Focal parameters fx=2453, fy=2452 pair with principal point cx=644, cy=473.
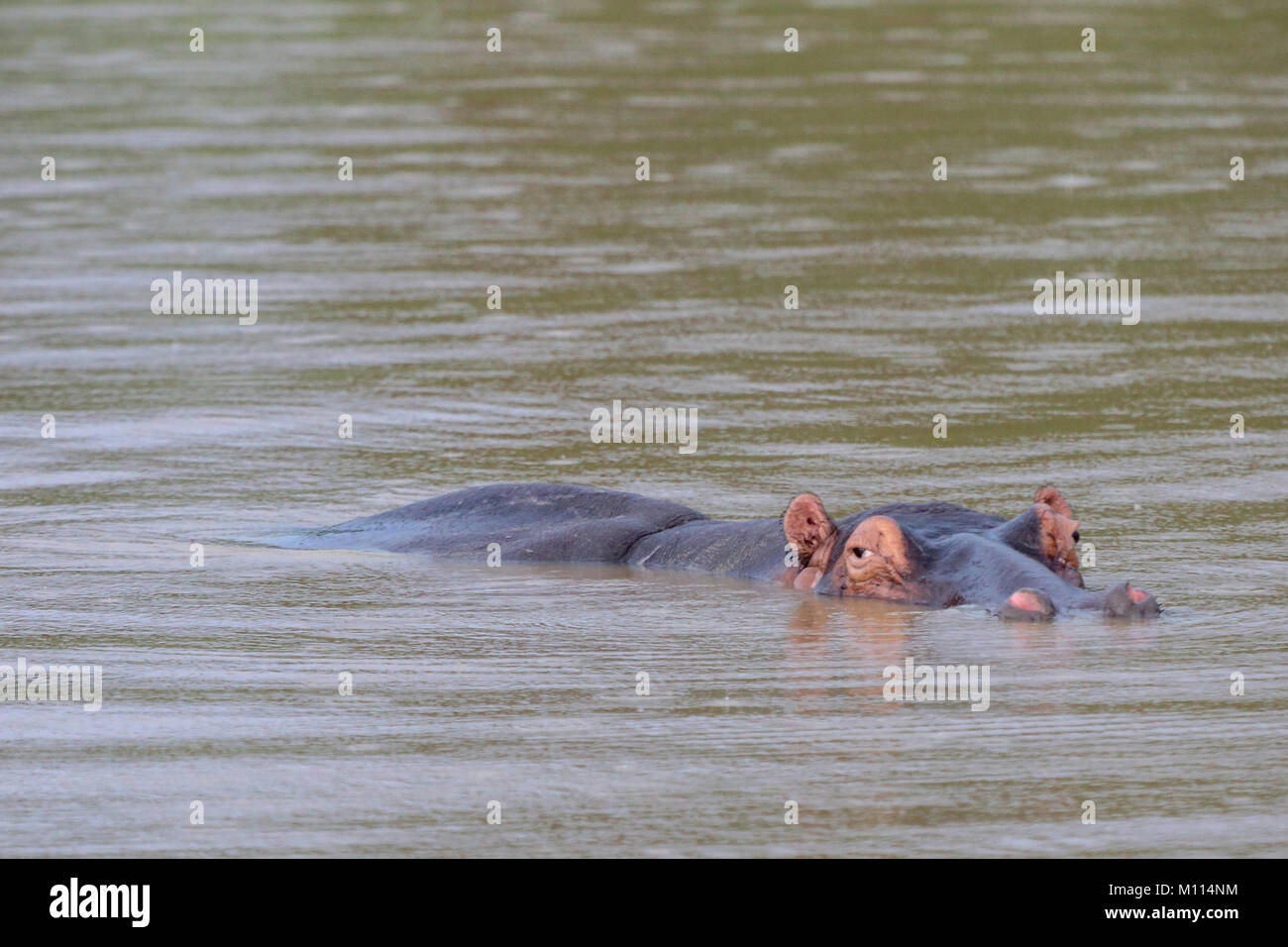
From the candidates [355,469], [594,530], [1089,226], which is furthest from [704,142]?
[594,530]

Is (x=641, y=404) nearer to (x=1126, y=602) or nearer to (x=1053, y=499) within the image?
(x=1053, y=499)

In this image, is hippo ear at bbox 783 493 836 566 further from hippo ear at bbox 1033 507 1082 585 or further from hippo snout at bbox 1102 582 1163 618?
hippo snout at bbox 1102 582 1163 618

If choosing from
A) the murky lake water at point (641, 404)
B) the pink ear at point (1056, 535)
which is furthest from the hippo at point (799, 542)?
the murky lake water at point (641, 404)

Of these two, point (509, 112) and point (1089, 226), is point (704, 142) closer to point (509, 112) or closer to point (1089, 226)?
point (509, 112)

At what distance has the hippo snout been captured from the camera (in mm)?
7129

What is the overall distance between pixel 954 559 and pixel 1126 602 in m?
0.67

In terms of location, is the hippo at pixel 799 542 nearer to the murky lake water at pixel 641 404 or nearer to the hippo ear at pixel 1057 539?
the hippo ear at pixel 1057 539

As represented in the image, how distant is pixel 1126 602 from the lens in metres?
7.14

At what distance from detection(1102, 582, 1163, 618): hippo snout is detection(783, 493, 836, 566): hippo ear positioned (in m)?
1.11

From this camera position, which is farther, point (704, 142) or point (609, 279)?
point (704, 142)

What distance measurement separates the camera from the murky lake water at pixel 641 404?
5.84 metres

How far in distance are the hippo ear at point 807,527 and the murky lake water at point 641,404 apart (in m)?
0.25

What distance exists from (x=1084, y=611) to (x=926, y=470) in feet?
8.25
